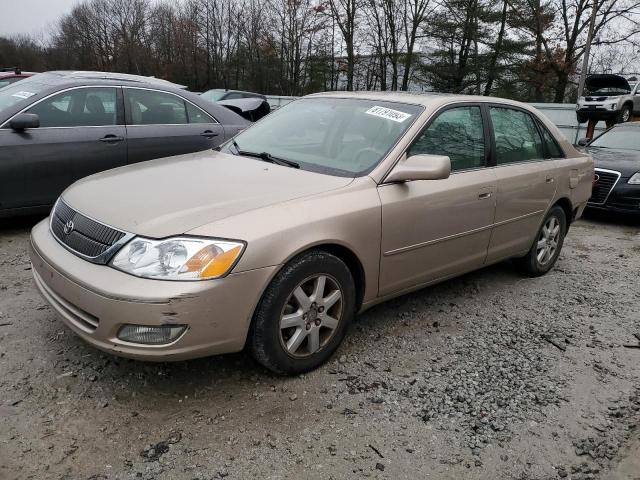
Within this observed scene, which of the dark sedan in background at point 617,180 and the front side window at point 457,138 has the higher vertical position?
the front side window at point 457,138

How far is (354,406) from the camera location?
265 centimetres

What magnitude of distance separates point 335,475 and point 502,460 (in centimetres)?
78

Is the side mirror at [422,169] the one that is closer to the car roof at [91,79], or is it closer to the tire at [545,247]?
the tire at [545,247]

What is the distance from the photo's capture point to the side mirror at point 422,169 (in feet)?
9.88

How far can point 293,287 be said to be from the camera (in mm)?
2625

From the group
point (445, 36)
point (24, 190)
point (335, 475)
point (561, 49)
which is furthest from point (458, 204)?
point (561, 49)

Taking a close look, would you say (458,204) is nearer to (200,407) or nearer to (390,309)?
(390,309)

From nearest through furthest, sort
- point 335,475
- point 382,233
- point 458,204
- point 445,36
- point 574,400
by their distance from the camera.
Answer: point 335,475, point 574,400, point 382,233, point 458,204, point 445,36

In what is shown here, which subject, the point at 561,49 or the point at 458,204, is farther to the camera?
the point at 561,49

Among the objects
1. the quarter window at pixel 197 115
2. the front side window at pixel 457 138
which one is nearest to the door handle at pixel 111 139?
the quarter window at pixel 197 115

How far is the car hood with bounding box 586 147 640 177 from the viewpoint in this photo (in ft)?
24.0

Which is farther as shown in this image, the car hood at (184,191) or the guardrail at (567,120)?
the guardrail at (567,120)

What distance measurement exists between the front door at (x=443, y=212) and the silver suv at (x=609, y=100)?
45.9 feet

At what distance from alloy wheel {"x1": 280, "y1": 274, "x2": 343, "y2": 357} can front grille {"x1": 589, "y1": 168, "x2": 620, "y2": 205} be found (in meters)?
6.06
